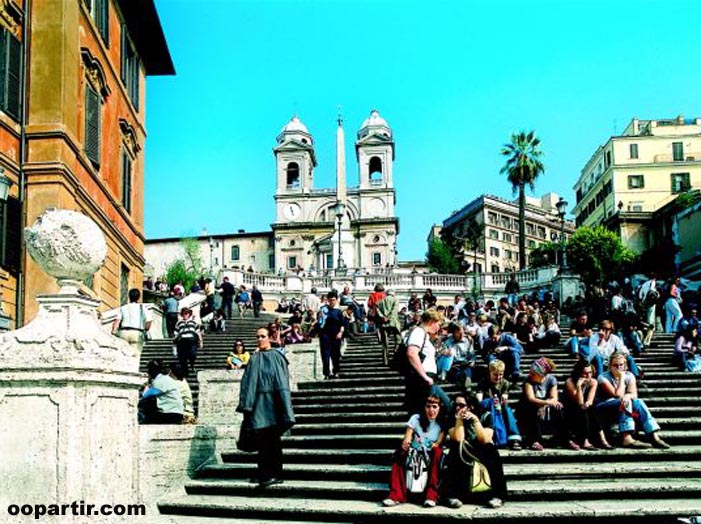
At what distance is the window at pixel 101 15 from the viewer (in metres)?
20.0

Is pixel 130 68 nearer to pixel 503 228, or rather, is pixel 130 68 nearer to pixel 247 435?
pixel 247 435

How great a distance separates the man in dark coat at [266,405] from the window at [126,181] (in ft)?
54.4

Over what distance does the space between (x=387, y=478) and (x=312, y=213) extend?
89917mm

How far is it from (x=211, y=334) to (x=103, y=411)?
18.8 meters

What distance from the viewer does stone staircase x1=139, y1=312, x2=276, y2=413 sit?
62.6 ft

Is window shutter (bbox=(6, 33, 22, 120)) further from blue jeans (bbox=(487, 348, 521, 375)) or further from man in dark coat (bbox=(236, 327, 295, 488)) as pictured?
blue jeans (bbox=(487, 348, 521, 375))

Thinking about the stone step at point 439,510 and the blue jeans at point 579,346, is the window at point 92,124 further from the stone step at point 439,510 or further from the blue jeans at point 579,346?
the stone step at point 439,510

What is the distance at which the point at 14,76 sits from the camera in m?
16.4

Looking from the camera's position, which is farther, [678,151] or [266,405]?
[678,151]

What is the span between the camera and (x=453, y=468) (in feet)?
27.0

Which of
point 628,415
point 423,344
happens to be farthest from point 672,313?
point 423,344

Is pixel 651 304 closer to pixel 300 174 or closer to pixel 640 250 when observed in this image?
pixel 640 250

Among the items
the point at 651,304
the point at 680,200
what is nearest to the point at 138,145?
the point at 651,304

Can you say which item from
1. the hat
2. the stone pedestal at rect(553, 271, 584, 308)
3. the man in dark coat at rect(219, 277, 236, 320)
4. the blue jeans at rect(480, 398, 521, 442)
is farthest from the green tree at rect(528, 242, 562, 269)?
the blue jeans at rect(480, 398, 521, 442)
